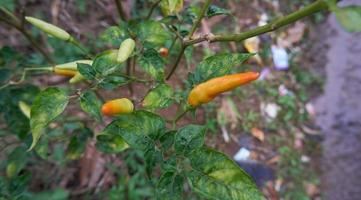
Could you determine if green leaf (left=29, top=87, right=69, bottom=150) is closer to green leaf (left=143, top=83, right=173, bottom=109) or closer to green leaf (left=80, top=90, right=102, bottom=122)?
green leaf (left=80, top=90, right=102, bottom=122)

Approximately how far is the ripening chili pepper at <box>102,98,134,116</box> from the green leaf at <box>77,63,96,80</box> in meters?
0.08

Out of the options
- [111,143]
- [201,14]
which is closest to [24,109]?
[111,143]

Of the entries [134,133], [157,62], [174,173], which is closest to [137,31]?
[157,62]

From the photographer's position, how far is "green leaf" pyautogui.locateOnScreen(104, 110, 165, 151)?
113 centimetres

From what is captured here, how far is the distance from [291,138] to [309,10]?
2.23 metres

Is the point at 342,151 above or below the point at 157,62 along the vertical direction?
below

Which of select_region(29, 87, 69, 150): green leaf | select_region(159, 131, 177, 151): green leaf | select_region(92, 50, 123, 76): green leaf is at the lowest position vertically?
select_region(159, 131, 177, 151): green leaf

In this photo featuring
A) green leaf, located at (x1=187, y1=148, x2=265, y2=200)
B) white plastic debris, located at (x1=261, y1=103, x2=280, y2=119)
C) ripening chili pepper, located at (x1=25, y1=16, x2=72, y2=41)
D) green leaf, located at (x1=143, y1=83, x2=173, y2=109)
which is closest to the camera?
green leaf, located at (x1=187, y1=148, x2=265, y2=200)

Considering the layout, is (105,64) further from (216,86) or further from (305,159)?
(305,159)

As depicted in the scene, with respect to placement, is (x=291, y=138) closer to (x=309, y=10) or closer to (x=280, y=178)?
(x=280, y=178)

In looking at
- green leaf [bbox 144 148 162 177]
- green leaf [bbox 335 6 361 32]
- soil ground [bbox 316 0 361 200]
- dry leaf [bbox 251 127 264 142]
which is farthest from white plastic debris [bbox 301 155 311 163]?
green leaf [bbox 335 6 361 32]

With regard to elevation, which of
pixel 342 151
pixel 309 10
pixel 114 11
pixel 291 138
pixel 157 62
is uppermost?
pixel 309 10

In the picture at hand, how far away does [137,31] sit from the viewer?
133cm

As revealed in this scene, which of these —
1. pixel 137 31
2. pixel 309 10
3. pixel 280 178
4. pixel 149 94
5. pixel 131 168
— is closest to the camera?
pixel 309 10
